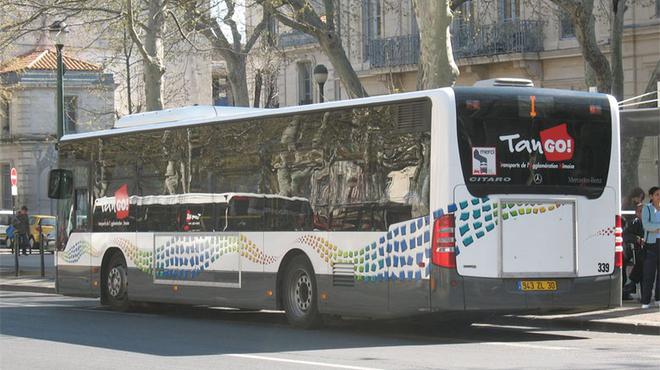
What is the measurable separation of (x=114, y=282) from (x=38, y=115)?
2219 inches

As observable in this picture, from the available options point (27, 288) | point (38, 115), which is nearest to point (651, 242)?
point (27, 288)

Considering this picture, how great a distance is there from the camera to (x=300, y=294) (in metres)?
17.2

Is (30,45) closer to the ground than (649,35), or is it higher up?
higher up

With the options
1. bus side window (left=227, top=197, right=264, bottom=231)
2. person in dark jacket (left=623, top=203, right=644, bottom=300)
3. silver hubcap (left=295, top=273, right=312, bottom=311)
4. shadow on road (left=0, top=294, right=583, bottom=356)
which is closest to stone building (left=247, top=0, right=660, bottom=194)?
person in dark jacket (left=623, top=203, right=644, bottom=300)

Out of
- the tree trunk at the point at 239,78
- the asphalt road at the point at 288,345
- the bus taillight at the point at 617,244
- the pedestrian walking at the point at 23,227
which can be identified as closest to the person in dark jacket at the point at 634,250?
the asphalt road at the point at 288,345

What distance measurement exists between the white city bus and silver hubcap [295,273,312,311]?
0.07ft

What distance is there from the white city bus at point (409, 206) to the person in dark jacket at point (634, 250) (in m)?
3.37

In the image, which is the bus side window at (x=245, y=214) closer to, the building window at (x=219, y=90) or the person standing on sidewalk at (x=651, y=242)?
the person standing on sidewalk at (x=651, y=242)

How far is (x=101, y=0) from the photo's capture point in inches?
1398

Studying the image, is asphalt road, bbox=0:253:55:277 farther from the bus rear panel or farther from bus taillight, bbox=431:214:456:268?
the bus rear panel

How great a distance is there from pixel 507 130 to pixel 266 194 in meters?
4.01

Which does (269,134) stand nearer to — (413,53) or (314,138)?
(314,138)

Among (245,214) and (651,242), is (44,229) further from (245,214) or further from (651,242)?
(651,242)

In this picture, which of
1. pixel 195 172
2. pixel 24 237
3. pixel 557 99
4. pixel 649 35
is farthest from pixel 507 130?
pixel 24 237
